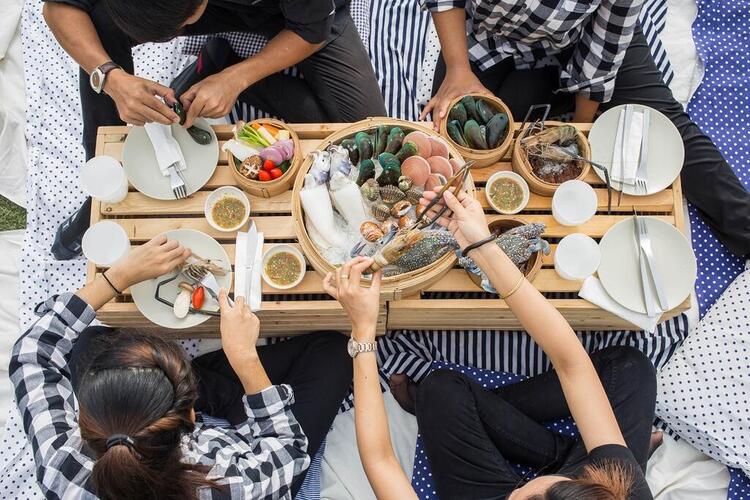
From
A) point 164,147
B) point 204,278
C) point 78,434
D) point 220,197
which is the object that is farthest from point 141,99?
point 78,434

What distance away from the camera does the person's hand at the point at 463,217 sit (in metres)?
1.61

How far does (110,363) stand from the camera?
1.52 meters

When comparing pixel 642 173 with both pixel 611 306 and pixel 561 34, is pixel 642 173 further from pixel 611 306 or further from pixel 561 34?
pixel 561 34

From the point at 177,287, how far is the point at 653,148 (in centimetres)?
171

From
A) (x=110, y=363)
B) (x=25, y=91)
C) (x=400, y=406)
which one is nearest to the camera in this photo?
(x=110, y=363)

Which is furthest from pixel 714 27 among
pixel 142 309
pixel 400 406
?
pixel 142 309

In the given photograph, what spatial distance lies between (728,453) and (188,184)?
7.30 feet

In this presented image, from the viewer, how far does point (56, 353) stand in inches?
70.7

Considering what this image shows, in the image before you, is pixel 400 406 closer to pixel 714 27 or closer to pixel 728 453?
pixel 728 453

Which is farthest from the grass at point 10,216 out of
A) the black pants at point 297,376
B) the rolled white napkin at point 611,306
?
the rolled white napkin at point 611,306

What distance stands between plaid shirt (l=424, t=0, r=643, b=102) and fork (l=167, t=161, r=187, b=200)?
1145 mm

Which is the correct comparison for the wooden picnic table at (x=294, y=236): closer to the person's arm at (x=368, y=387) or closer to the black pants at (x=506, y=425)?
the black pants at (x=506, y=425)

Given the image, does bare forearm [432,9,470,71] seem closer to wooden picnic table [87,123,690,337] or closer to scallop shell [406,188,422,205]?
wooden picnic table [87,123,690,337]

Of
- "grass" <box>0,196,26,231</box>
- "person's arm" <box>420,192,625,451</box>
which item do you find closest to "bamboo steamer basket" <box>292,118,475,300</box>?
"person's arm" <box>420,192,625,451</box>
